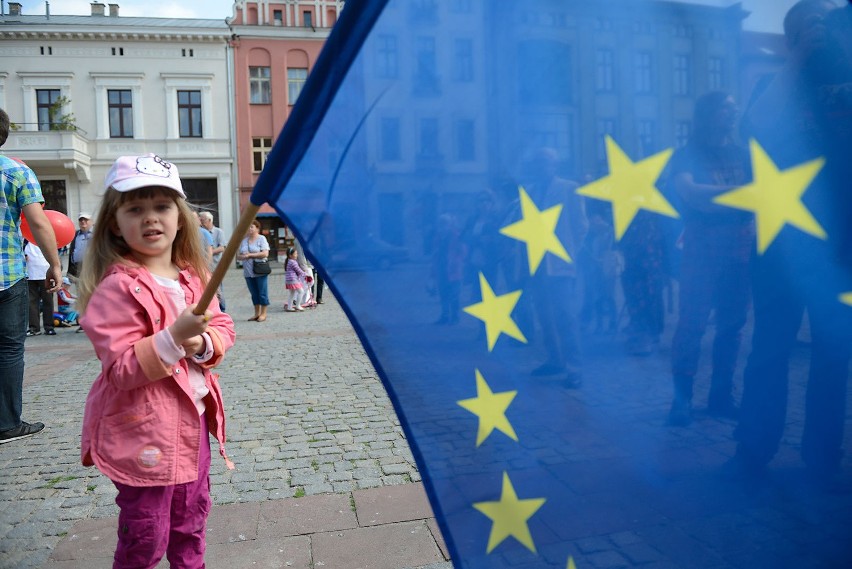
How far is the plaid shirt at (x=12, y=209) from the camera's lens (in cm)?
428

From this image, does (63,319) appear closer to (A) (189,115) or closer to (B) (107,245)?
(B) (107,245)

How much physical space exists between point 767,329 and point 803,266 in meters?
0.13

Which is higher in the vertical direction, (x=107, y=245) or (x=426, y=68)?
(x=426, y=68)

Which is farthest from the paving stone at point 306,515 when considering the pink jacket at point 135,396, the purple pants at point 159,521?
the pink jacket at point 135,396

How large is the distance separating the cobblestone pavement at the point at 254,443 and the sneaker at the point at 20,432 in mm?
63

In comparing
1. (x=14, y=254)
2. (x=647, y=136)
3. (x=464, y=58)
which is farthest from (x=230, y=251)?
(x=14, y=254)

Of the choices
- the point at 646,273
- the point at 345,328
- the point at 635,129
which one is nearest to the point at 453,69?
the point at 635,129

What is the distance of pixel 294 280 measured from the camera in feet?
41.4

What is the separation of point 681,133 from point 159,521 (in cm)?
174

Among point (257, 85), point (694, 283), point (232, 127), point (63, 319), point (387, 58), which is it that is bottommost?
point (63, 319)

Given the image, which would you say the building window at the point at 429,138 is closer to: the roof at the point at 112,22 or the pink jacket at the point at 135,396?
the pink jacket at the point at 135,396

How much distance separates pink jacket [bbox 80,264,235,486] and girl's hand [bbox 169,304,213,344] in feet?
0.25

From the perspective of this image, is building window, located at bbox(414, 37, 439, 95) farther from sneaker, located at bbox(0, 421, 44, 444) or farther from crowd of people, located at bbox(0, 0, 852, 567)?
sneaker, located at bbox(0, 421, 44, 444)

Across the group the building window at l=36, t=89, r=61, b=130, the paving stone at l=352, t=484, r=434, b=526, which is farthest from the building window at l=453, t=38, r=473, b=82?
the building window at l=36, t=89, r=61, b=130
